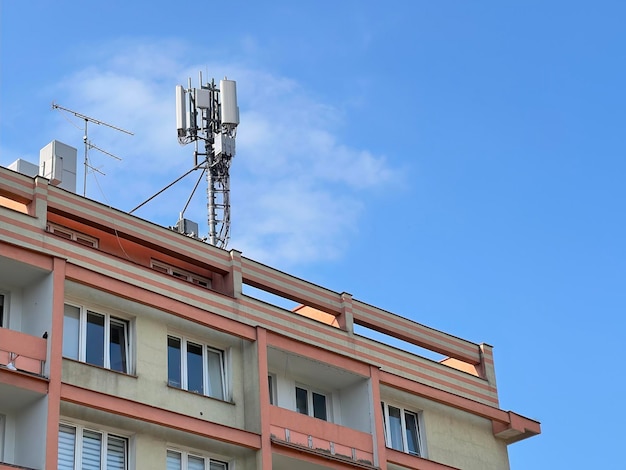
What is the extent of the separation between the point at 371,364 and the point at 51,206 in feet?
34.5

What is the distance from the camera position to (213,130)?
55844mm

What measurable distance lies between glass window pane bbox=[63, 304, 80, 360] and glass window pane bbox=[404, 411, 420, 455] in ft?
37.5

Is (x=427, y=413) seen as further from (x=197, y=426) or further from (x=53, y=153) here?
(x=53, y=153)

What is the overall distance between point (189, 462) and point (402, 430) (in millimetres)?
8100

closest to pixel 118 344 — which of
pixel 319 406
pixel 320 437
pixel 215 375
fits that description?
pixel 215 375

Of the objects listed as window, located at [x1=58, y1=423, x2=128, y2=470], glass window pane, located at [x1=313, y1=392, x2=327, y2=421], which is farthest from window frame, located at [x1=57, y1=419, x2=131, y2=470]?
glass window pane, located at [x1=313, y1=392, x2=327, y2=421]

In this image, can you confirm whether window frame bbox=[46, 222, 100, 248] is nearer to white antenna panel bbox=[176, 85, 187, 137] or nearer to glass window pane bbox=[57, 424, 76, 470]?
glass window pane bbox=[57, 424, 76, 470]

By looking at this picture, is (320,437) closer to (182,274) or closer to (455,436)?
(455,436)

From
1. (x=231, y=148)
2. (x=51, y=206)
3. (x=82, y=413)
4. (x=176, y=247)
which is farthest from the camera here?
(x=231, y=148)

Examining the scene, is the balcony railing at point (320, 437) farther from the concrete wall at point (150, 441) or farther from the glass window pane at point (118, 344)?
the glass window pane at point (118, 344)

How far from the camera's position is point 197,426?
115 feet

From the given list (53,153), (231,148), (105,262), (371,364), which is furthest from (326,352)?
(231,148)

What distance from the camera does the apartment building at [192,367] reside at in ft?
109

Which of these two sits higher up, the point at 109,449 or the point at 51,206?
the point at 51,206
